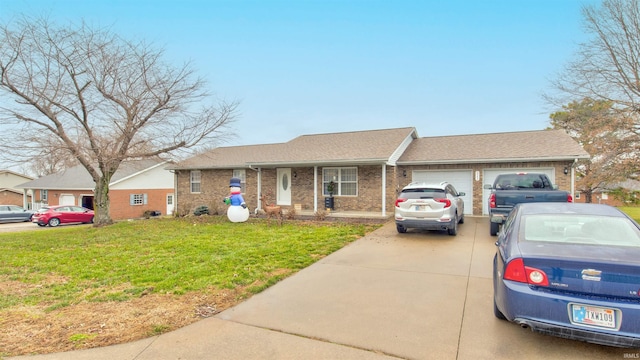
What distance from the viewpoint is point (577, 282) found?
280 cm

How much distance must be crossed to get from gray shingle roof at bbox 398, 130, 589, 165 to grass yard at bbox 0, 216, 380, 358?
6219mm

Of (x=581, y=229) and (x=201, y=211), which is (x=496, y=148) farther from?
(x=201, y=211)

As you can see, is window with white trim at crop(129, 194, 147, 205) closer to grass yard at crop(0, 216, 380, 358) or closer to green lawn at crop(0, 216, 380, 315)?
green lawn at crop(0, 216, 380, 315)

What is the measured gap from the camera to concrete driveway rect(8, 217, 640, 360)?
310 centimetres

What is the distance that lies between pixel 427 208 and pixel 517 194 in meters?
2.38

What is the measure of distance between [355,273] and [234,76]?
15451mm

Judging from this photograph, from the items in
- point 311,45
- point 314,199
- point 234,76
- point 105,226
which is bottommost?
point 105,226

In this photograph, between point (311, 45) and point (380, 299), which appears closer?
point (380, 299)

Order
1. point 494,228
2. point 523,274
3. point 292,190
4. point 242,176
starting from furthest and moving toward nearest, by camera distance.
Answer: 1. point 242,176
2. point 292,190
3. point 494,228
4. point 523,274

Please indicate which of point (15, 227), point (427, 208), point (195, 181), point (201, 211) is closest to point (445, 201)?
point (427, 208)

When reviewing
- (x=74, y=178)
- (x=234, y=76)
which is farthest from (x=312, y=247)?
(x=74, y=178)

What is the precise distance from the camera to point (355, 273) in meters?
5.78

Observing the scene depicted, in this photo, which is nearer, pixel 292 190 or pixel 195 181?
pixel 292 190

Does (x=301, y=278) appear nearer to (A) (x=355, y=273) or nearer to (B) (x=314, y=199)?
(A) (x=355, y=273)
